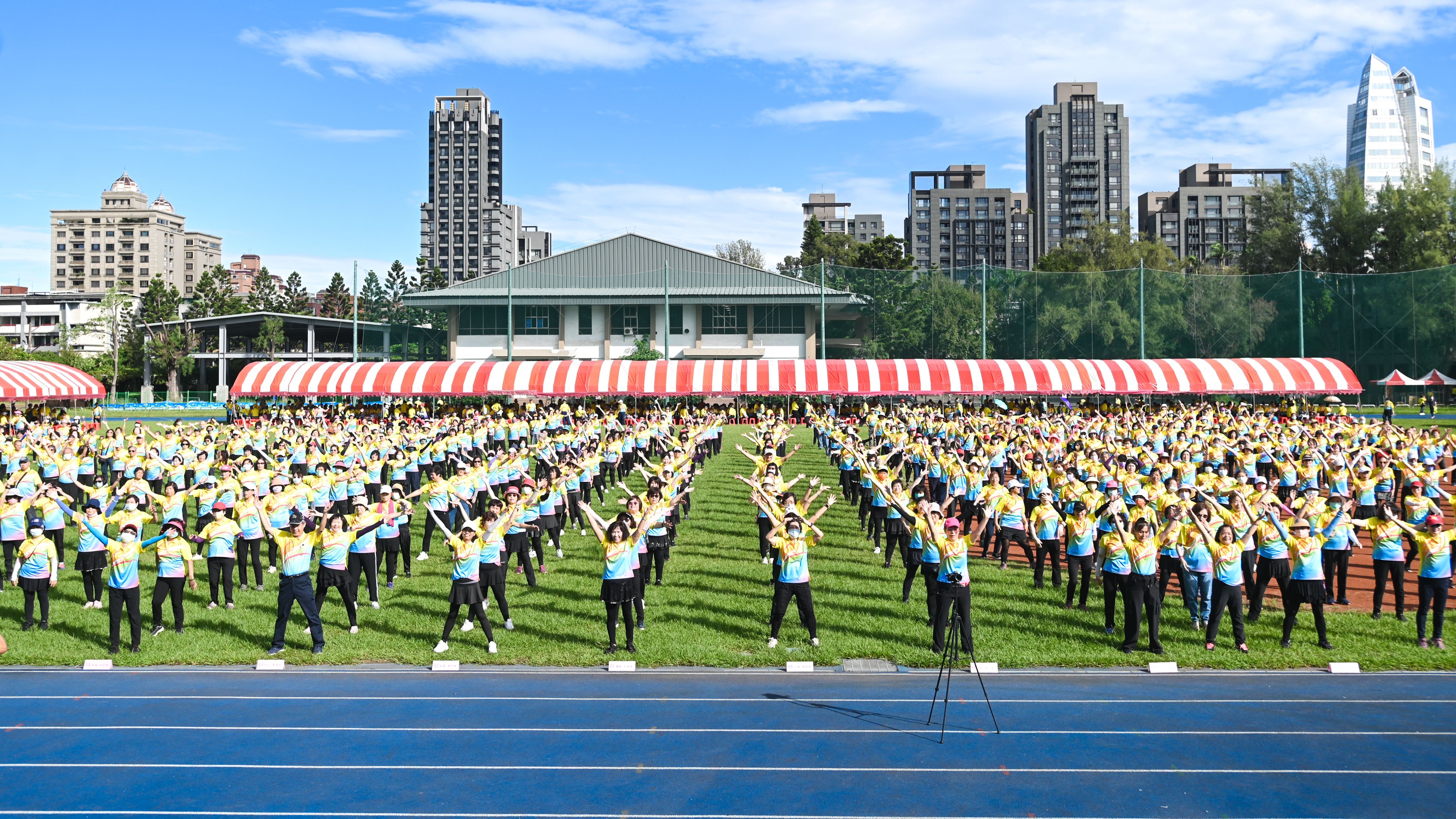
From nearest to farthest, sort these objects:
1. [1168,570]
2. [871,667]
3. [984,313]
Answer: [871,667] < [1168,570] < [984,313]

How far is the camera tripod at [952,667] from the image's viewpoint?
9.15m

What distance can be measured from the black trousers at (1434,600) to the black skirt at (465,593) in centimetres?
1051

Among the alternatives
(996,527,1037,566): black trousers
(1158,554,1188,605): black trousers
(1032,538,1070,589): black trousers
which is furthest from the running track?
(996,527,1037,566): black trousers

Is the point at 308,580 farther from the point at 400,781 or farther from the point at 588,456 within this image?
the point at 588,456

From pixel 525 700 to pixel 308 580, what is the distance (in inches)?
124

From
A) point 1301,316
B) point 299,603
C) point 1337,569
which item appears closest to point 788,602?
point 299,603

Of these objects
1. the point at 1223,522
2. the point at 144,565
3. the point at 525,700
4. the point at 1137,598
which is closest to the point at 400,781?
the point at 525,700

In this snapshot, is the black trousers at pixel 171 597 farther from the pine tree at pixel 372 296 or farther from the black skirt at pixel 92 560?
the pine tree at pixel 372 296

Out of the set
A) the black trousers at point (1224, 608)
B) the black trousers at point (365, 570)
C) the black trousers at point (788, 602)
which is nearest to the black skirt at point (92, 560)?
the black trousers at point (365, 570)

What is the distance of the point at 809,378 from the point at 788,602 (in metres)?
37.8

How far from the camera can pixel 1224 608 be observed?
11609mm

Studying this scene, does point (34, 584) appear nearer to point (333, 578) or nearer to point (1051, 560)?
point (333, 578)

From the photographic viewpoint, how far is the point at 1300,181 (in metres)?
74.6

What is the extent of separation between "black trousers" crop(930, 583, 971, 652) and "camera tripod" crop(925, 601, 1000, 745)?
0.05ft
